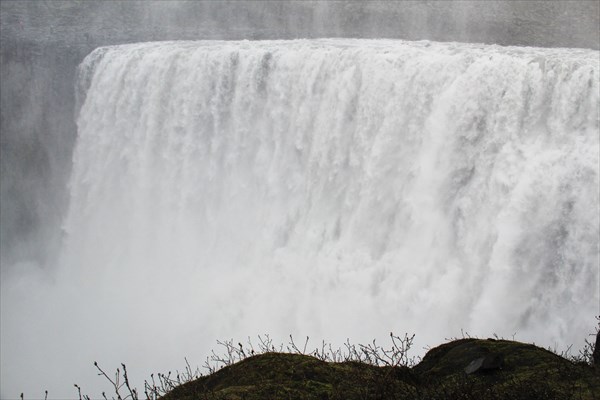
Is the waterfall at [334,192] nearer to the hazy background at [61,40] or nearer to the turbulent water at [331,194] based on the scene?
the turbulent water at [331,194]

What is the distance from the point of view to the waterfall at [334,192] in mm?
11859

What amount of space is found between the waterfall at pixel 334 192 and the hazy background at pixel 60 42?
2458 mm

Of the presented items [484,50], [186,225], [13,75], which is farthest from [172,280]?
[13,75]

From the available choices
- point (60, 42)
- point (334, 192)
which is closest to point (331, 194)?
point (334, 192)

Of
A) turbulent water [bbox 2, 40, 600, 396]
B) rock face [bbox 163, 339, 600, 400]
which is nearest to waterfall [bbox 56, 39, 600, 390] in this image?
turbulent water [bbox 2, 40, 600, 396]

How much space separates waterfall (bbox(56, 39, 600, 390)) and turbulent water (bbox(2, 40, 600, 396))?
4cm

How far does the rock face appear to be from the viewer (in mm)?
4016

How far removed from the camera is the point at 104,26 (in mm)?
26938

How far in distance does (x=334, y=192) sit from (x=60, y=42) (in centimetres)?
1467

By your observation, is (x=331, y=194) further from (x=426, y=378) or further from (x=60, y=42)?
(x=60, y=42)

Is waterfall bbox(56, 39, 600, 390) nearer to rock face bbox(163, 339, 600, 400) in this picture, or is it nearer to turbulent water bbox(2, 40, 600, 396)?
turbulent water bbox(2, 40, 600, 396)

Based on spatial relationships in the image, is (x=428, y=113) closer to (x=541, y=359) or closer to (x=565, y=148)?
(x=565, y=148)

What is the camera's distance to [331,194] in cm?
1584

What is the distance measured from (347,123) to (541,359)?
11429 millimetres
